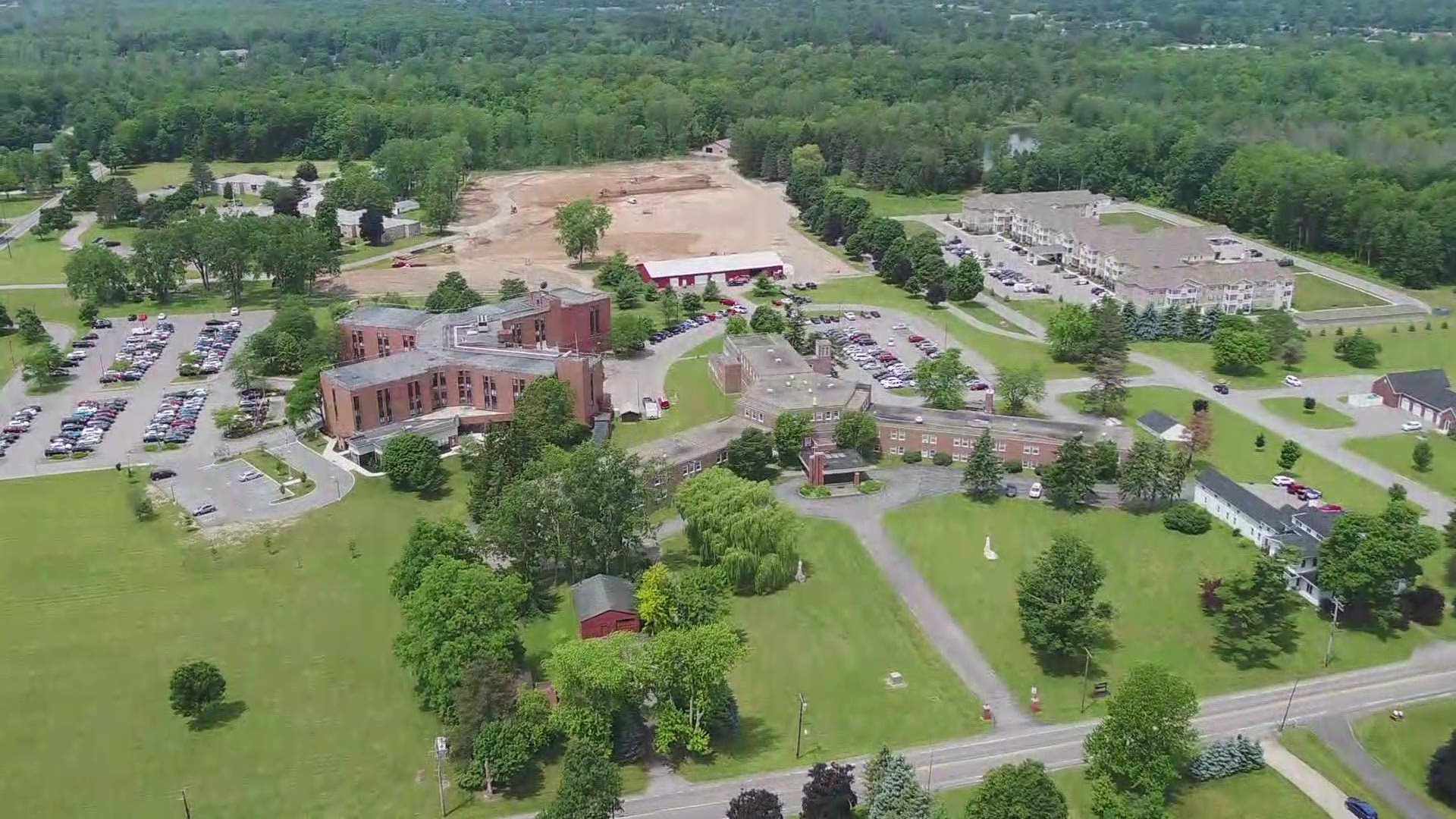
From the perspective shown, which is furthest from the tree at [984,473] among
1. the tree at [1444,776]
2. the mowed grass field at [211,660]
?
the mowed grass field at [211,660]

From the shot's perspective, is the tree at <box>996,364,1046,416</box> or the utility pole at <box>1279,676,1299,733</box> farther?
the tree at <box>996,364,1046,416</box>

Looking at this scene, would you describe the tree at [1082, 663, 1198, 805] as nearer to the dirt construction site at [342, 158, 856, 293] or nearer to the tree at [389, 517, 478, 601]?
the tree at [389, 517, 478, 601]

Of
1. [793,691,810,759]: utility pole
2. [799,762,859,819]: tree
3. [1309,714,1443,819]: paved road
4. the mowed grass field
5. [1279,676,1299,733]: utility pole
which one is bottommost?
the mowed grass field

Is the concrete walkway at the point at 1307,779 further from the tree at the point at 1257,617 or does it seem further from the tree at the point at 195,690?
the tree at the point at 195,690

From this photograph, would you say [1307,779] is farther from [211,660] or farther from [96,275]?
[96,275]

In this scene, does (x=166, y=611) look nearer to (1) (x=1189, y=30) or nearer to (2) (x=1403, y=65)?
(2) (x=1403, y=65)

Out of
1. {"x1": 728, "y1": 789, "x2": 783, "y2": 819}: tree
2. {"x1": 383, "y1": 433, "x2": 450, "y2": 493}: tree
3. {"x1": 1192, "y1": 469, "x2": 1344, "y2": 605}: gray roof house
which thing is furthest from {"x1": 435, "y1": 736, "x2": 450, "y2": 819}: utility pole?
{"x1": 1192, "y1": 469, "x2": 1344, "y2": 605}: gray roof house

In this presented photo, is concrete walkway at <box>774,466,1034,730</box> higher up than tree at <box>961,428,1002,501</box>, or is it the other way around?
tree at <box>961,428,1002,501</box>

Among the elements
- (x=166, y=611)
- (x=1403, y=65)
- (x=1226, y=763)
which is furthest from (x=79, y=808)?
(x=1403, y=65)

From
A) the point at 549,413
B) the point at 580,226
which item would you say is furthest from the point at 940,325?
the point at 549,413

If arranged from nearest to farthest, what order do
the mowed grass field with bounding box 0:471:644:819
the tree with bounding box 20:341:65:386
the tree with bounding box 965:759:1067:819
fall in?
the tree with bounding box 965:759:1067:819 → the mowed grass field with bounding box 0:471:644:819 → the tree with bounding box 20:341:65:386

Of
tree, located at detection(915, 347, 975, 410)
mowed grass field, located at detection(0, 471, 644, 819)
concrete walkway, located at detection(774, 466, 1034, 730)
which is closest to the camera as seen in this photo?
mowed grass field, located at detection(0, 471, 644, 819)
